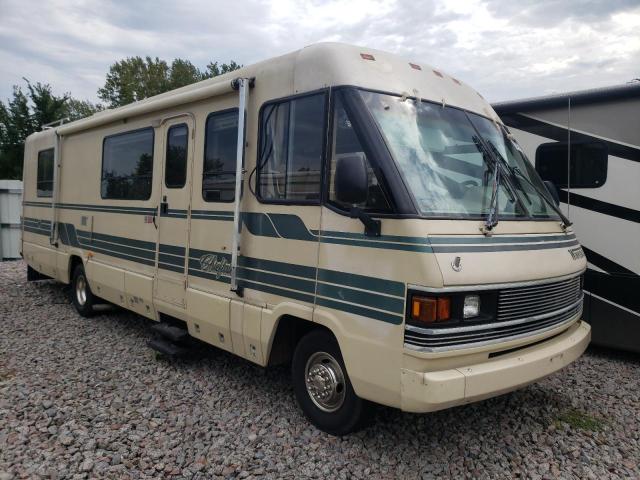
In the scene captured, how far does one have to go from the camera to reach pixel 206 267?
475 cm

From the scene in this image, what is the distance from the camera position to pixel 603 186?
17.8 feet

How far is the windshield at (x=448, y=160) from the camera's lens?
338 centimetres

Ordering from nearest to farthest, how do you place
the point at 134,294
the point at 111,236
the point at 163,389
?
the point at 163,389 < the point at 134,294 < the point at 111,236

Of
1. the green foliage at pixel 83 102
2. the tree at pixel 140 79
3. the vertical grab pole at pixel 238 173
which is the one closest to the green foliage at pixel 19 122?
the green foliage at pixel 83 102

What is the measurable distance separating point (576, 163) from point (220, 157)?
381 cm

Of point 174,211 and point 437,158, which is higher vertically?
point 437,158

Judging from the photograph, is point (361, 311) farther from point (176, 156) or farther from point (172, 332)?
point (176, 156)

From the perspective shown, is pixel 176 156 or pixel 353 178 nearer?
pixel 353 178

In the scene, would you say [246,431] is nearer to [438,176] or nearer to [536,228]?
[438,176]

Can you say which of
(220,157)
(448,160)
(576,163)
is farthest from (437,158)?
(576,163)

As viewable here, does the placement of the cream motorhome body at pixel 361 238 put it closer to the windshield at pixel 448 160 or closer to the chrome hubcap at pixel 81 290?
the windshield at pixel 448 160

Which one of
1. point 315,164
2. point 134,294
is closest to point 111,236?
point 134,294

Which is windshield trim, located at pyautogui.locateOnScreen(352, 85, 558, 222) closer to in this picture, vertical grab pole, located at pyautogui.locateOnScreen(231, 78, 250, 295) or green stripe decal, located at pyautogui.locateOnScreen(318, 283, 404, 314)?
green stripe decal, located at pyautogui.locateOnScreen(318, 283, 404, 314)

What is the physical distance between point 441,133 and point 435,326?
1.49m
